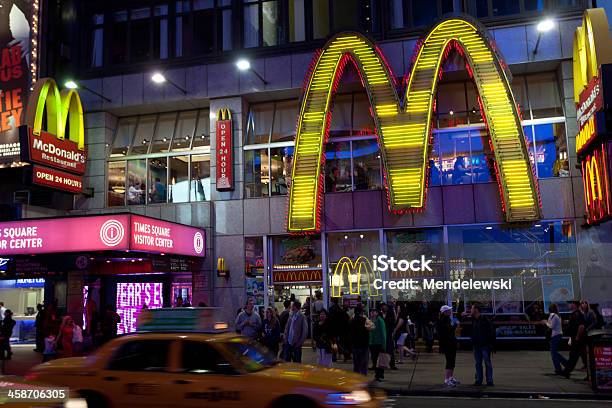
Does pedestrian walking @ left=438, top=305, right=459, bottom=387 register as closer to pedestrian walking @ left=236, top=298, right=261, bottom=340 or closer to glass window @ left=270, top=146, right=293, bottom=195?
pedestrian walking @ left=236, top=298, right=261, bottom=340

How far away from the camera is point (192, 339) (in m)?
8.94

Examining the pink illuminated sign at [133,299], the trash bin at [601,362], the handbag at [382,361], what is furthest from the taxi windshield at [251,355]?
the pink illuminated sign at [133,299]

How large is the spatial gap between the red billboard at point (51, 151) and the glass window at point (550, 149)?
16682 mm

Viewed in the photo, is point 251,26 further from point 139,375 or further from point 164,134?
point 139,375

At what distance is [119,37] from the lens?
26.7 metres

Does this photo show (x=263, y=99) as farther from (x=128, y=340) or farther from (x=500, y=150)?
(x=128, y=340)

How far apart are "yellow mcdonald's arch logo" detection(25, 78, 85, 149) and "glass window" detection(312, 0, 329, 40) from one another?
378 inches

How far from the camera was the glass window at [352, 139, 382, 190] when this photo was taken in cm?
2292

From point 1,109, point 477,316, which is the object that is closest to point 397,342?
point 477,316

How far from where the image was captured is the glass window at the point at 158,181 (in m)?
25.2

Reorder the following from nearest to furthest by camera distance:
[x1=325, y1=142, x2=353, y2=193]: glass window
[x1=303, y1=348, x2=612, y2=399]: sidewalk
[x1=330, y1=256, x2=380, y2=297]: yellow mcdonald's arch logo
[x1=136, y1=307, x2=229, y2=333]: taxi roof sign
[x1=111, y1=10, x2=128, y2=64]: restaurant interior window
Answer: [x1=136, y1=307, x2=229, y2=333]: taxi roof sign < [x1=303, y1=348, x2=612, y2=399]: sidewalk < [x1=330, y1=256, x2=380, y2=297]: yellow mcdonald's arch logo < [x1=325, y1=142, x2=353, y2=193]: glass window < [x1=111, y1=10, x2=128, y2=64]: restaurant interior window

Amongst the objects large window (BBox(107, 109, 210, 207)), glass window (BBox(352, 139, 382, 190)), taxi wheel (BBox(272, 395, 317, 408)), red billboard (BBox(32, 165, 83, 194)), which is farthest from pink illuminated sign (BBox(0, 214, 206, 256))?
taxi wheel (BBox(272, 395, 317, 408))

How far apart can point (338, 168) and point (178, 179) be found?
6640 mm

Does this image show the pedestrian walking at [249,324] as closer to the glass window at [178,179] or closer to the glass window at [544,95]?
the glass window at [178,179]
